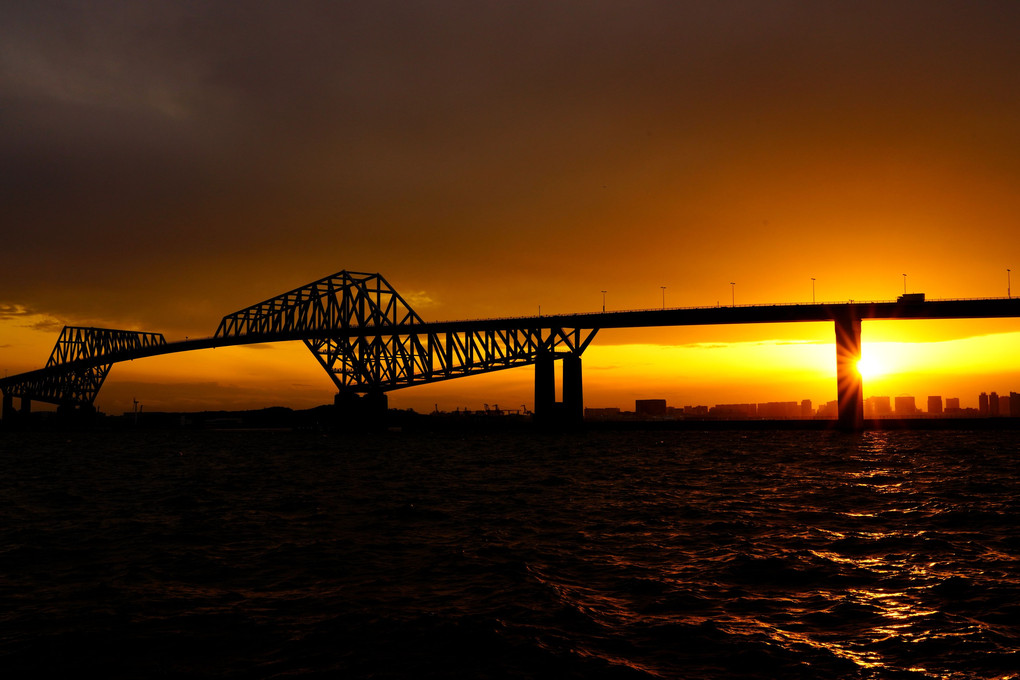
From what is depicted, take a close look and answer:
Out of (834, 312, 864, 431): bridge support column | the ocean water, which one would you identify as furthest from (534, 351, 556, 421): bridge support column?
the ocean water

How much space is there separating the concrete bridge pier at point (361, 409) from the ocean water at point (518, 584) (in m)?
102

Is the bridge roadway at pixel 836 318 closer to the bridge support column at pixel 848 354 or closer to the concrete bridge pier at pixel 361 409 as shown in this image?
the bridge support column at pixel 848 354

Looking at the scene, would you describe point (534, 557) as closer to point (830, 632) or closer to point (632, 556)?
point (632, 556)

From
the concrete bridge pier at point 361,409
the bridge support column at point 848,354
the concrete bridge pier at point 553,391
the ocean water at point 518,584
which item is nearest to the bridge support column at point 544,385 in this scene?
the concrete bridge pier at point 553,391

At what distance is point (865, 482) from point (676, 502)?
12749 millimetres

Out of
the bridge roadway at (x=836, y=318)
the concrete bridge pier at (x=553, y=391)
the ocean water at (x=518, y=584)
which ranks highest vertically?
the bridge roadway at (x=836, y=318)

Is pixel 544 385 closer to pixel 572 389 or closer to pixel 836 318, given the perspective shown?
pixel 572 389

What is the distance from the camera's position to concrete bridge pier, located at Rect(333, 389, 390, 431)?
134 metres

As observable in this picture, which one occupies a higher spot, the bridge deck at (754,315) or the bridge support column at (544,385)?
the bridge deck at (754,315)

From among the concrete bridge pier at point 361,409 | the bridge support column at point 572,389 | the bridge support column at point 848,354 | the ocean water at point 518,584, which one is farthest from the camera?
the concrete bridge pier at point 361,409

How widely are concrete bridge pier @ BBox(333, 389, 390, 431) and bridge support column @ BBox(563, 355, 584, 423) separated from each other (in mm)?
38495

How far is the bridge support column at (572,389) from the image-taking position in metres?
113

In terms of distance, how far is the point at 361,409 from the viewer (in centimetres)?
13425

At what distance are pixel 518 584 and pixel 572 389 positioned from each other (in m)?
98.7
